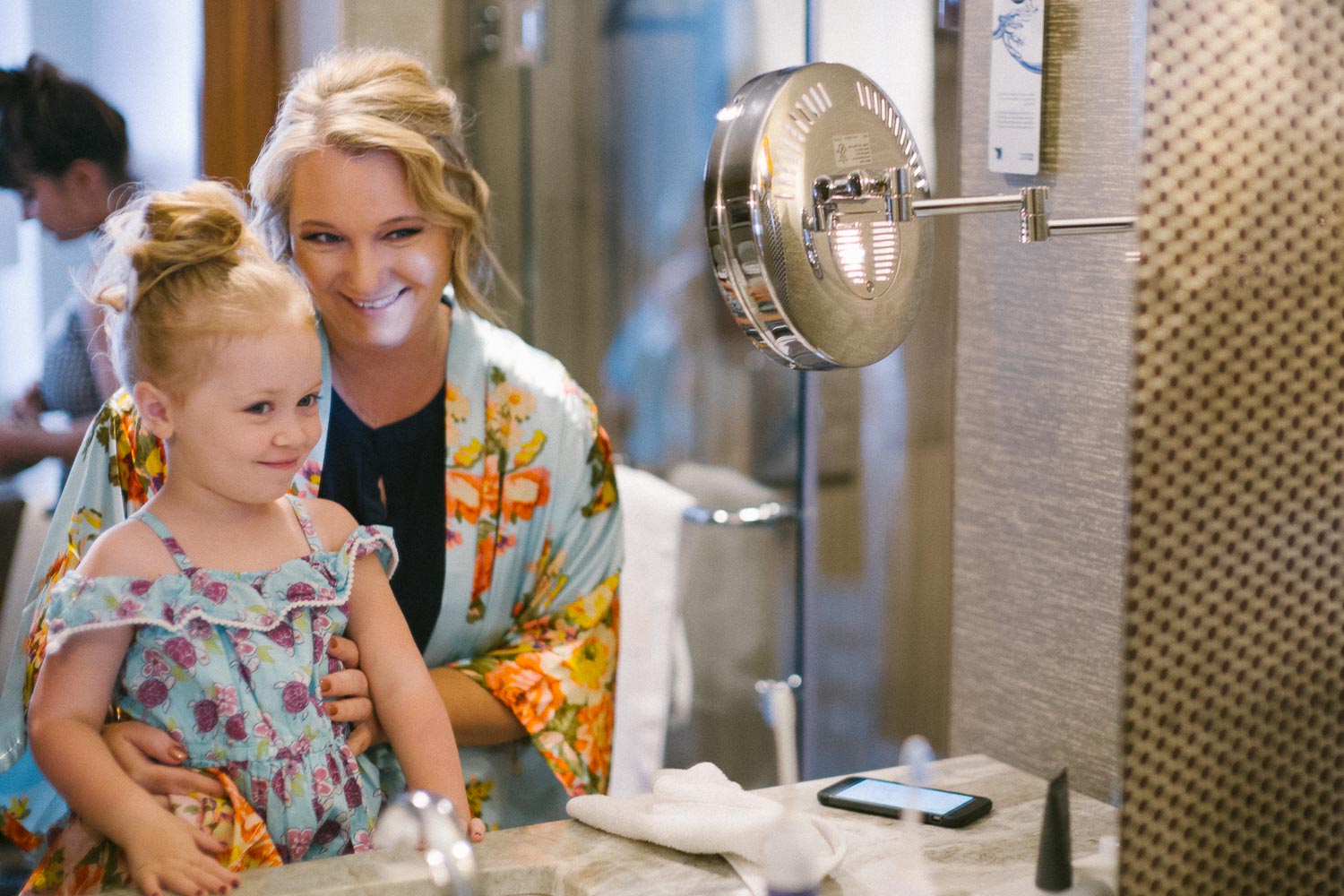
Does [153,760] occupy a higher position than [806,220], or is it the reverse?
[806,220]

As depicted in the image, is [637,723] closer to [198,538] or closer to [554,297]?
[554,297]

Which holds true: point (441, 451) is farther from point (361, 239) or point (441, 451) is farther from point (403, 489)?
point (361, 239)

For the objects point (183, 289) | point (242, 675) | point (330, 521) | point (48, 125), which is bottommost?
point (242, 675)

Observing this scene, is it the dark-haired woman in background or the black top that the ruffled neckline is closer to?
the black top

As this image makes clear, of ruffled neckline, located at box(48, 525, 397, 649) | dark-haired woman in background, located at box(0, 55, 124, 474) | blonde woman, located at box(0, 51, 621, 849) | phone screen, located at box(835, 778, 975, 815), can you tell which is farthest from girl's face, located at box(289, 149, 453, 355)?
dark-haired woman in background, located at box(0, 55, 124, 474)

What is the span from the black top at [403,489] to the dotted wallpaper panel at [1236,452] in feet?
2.48

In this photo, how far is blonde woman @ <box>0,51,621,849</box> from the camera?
1277 millimetres

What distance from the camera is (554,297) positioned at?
2.32 meters

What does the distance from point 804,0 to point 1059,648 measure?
41.0 inches

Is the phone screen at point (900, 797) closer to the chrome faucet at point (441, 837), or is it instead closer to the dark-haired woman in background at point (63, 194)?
the chrome faucet at point (441, 837)

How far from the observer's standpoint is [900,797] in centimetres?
114

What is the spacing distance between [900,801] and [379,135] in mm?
739

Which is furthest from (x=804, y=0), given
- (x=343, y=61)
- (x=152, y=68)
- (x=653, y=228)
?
(x=152, y=68)

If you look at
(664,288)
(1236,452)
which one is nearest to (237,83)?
(664,288)
